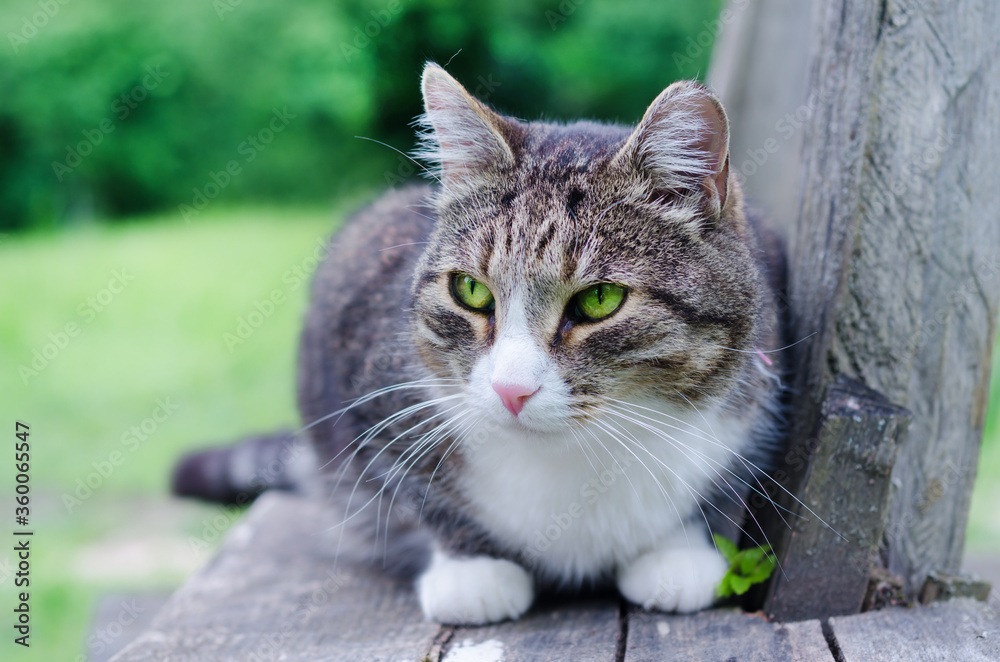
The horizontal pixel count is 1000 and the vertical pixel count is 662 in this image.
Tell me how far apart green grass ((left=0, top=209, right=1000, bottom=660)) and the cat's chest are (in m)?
1.48

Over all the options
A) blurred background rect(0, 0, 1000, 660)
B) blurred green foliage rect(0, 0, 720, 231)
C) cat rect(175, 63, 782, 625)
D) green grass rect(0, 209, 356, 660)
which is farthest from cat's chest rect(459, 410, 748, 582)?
blurred green foliage rect(0, 0, 720, 231)

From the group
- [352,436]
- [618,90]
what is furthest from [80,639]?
[618,90]

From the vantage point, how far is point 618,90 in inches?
364

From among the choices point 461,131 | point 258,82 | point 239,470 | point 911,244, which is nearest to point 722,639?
point 911,244

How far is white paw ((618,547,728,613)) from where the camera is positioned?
1.81 m

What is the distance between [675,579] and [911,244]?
0.87 m

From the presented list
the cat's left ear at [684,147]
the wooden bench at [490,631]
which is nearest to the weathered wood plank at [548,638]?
the wooden bench at [490,631]

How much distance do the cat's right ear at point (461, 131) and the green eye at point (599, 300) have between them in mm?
376

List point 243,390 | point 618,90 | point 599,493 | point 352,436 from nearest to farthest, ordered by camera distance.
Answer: point 599,493, point 352,436, point 243,390, point 618,90

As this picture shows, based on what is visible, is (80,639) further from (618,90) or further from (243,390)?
(618,90)

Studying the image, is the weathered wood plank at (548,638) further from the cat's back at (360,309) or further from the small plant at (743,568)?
the cat's back at (360,309)

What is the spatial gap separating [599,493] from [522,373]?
448mm

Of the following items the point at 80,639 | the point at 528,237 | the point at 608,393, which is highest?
the point at 528,237

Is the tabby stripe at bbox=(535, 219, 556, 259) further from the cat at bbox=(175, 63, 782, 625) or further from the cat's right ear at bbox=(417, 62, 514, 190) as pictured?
the cat's right ear at bbox=(417, 62, 514, 190)
